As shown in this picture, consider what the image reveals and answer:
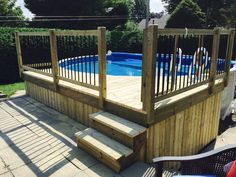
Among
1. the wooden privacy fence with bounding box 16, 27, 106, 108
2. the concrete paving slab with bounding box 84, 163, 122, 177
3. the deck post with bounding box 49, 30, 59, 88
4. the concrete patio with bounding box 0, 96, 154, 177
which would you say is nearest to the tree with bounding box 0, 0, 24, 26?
the wooden privacy fence with bounding box 16, 27, 106, 108

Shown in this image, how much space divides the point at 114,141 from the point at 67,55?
7.50 metres

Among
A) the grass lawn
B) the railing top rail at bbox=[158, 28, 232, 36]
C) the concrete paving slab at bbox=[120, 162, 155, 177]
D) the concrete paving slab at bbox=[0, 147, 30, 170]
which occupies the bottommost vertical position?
the concrete paving slab at bbox=[120, 162, 155, 177]

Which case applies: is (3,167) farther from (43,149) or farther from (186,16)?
(186,16)

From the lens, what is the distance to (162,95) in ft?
9.88

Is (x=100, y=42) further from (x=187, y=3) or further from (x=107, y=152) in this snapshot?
(x=187, y=3)

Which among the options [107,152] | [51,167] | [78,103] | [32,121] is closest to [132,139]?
[107,152]

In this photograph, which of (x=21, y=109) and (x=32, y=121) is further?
(x=21, y=109)

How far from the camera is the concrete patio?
2840mm

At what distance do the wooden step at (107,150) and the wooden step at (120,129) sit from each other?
75 mm

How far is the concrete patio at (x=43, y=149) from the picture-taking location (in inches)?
112

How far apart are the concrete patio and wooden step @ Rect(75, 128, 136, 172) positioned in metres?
0.09

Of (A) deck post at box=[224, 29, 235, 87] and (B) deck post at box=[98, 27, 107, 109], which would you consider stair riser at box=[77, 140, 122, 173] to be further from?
(A) deck post at box=[224, 29, 235, 87]

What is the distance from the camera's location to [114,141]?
10.2 feet

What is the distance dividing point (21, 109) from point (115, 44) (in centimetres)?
908
